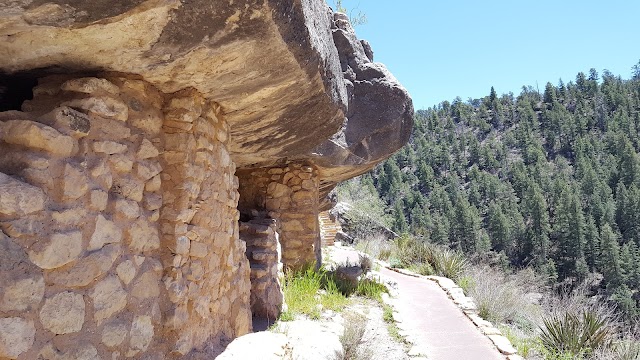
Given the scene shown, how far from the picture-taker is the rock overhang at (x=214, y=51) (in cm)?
182

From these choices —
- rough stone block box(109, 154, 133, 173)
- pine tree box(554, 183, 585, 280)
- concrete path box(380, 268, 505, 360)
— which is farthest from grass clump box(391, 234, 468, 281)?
pine tree box(554, 183, 585, 280)

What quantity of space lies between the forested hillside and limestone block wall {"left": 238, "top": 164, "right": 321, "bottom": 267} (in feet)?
58.8

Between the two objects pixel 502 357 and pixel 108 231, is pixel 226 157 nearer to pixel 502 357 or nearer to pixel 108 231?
pixel 108 231

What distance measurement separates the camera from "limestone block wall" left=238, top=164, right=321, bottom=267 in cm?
650

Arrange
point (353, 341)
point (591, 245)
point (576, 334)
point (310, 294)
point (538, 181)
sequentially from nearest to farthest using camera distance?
point (353, 341), point (576, 334), point (310, 294), point (591, 245), point (538, 181)

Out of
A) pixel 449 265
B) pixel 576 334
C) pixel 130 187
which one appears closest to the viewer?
pixel 130 187

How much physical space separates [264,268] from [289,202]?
2.06 metres

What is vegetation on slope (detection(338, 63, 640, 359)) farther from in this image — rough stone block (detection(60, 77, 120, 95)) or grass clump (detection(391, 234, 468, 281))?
rough stone block (detection(60, 77, 120, 95))

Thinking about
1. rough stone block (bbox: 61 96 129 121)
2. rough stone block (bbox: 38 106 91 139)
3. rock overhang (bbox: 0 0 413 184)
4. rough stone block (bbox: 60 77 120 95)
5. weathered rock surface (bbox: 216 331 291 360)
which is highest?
rock overhang (bbox: 0 0 413 184)

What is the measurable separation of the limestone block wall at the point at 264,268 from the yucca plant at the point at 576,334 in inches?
128

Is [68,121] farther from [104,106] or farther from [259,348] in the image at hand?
[259,348]

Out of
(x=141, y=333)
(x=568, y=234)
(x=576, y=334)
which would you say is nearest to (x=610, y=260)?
(x=568, y=234)

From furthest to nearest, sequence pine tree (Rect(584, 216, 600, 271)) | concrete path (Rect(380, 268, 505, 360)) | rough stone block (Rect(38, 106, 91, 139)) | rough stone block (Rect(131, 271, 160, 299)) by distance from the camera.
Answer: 1. pine tree (Rect(584, 216, 600, 271))
2. concrete path (Rect(380, 268, 505, 360))
3. rough stone block (Rect(131, 271, 160, 299))
4. rough stone block (Rect(38, 106, 91, 139))

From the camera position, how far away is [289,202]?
Result: 6.56m
